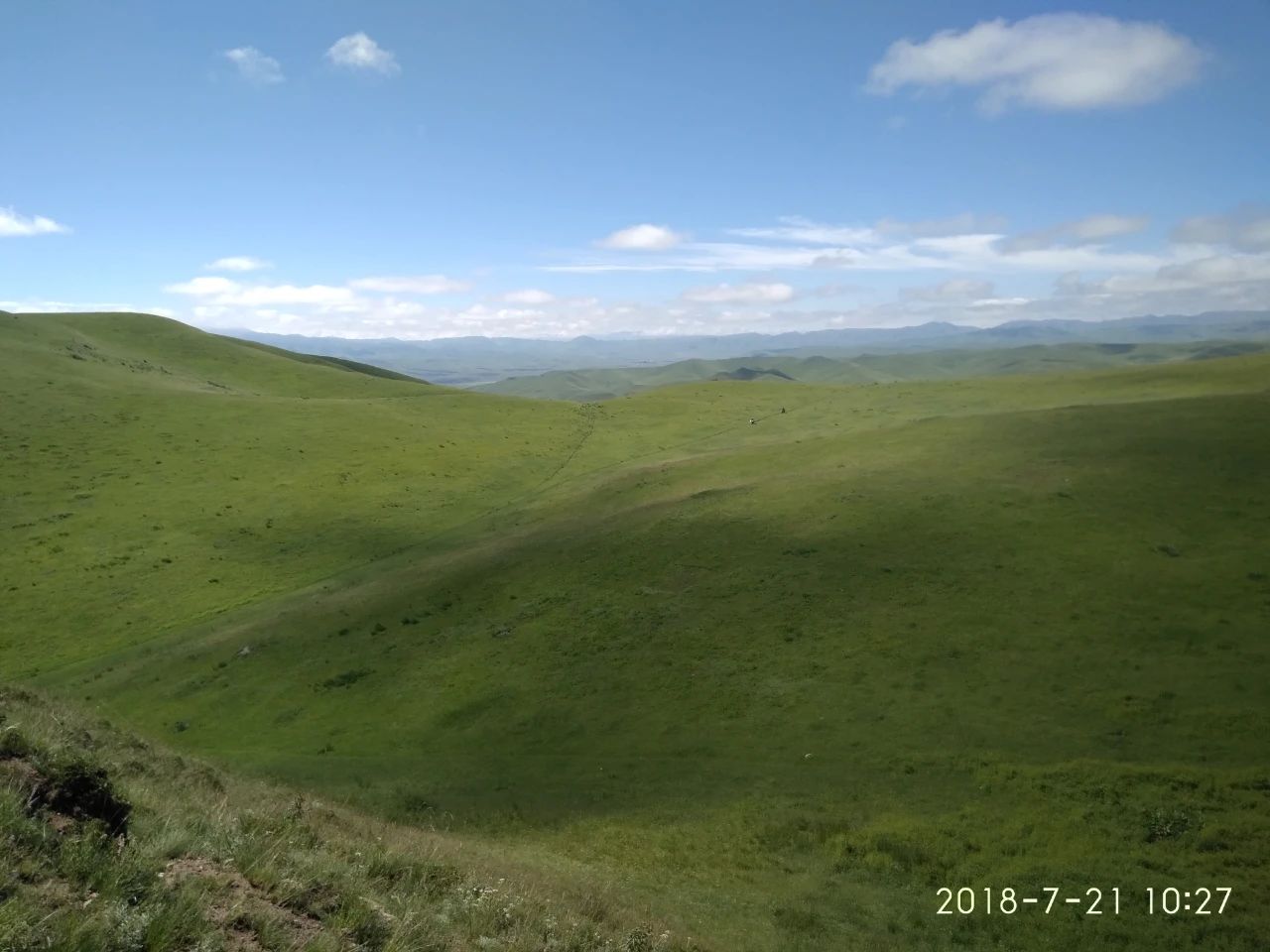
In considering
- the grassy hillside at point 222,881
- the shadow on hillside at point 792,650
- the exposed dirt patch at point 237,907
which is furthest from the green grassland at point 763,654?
the exposed dirt patch at point 237,907

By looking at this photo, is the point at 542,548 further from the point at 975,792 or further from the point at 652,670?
the point at 975,792

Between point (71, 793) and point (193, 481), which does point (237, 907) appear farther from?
point (193, 481)

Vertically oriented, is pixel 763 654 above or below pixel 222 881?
below

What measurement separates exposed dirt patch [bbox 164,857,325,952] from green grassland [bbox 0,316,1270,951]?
24.7 ft

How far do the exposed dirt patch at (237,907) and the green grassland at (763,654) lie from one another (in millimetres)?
7541

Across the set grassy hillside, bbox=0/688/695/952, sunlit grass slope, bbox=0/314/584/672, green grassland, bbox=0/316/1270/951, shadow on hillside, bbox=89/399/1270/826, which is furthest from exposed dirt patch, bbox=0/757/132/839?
sunlit grass slope, bbox=0/314/584/672

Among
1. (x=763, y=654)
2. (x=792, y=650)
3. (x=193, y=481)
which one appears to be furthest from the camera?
(x=193, y=481)

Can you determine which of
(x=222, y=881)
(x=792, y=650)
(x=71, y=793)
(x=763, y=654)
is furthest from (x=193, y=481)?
(x=222, y=881)

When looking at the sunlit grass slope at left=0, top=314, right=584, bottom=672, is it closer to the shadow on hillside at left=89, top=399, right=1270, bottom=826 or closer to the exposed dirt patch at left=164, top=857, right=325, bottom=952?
the shadow on hillside at left=89, top=399, right=1270, bottom=826

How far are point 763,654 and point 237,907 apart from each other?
2252 cm

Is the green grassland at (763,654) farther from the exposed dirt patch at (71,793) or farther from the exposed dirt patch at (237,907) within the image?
the exposed dirt patch at (71,793)

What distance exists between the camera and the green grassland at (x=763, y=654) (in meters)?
17.5

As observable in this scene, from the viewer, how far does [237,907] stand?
8453 mm

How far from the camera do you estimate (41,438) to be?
236 ft
